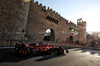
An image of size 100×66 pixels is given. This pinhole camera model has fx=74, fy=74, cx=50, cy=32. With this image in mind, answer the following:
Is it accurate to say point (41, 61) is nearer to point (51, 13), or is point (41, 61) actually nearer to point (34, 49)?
point (34, 49)

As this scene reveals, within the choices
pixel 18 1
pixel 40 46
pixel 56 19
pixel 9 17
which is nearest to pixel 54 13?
pixel 56 19

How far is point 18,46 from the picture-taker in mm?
4363

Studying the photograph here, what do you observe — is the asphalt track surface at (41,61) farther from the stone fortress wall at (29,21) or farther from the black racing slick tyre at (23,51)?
the stone fortress wall at (29,21)

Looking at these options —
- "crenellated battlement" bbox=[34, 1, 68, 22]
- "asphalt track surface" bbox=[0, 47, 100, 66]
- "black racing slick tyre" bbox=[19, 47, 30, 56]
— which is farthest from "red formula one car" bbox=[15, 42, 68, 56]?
"crenellated battlement" bbox=[34, 1, 68, 22]

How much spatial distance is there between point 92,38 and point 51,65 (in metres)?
46.3

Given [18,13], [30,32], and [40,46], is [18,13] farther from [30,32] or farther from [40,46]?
[40,46]

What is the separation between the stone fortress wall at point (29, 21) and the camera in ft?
32.2

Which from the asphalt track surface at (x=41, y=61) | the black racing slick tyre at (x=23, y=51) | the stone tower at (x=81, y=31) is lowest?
the asphalt track surface at (x=41, y=61)

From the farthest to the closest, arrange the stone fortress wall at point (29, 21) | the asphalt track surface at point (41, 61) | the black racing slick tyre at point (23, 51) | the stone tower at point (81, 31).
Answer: the stone tower at point (81, 31) < the stone fortress wall at point (29, 21) < the black racing slick tyre at point (23, 51) < the asphalt track surface at point (41, 61)

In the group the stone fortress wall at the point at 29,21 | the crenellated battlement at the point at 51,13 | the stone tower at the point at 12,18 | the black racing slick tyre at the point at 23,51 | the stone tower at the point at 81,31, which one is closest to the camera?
the black racing slick tyre at the point at 23,51

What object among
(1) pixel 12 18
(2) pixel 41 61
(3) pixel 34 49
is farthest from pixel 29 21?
(2) pixel 41 61

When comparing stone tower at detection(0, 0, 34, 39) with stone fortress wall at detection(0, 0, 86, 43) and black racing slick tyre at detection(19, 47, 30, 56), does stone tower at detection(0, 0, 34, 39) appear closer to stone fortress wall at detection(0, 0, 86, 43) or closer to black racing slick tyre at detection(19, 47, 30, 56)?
stone fortress wall at detection(0, 0, 86, 43)

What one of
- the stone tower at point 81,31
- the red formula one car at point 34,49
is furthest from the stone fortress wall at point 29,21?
the red formula one car at point 34,49

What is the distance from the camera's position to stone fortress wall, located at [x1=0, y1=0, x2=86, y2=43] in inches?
386
